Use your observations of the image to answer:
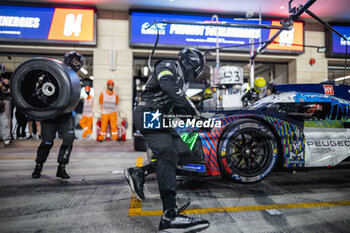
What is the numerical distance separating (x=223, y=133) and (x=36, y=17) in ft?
28.2

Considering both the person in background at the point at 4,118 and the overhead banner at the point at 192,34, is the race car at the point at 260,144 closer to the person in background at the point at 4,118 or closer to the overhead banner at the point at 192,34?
the person in background at the point at 4,118

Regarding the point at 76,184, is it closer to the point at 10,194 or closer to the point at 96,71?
the point at 10,194

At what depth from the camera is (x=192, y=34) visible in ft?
27.7

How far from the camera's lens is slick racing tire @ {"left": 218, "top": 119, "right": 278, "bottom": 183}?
245 centimetres

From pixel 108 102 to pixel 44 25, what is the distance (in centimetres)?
365

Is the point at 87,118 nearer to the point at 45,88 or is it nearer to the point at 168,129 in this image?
Result: the point at 45,88

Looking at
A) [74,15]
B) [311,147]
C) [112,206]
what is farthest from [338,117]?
[74,15]

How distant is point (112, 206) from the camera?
2.10m

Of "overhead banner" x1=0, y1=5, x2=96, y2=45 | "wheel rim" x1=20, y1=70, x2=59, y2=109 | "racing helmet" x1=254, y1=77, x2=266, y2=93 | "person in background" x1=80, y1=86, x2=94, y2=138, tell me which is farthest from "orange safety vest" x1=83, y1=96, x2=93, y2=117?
"racing helmet" x1=254, y1=77, x2=266, y2=93

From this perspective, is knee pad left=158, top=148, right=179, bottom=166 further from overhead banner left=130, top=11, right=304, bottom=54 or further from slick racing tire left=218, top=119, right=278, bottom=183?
overhead banner left=130, top=11, right=304, bottom=54

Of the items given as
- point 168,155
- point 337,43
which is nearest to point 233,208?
point 168,155

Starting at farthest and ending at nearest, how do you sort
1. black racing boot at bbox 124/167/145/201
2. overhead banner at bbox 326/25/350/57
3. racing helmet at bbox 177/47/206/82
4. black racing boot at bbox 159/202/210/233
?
overhead banner at bbox 326/25/350/57 < black racing boot at bbox 124/167/145/201 < racing helmet at bbox 177/47/206/82 < black racing boot at bbox 159/202/210/233

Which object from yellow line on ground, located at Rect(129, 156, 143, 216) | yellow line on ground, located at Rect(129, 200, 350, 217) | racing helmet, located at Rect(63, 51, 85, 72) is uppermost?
racing helmet, located at Rect(63, 51, 85, 72)

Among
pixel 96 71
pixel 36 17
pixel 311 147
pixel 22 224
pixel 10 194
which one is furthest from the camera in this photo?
pixel 96 71
